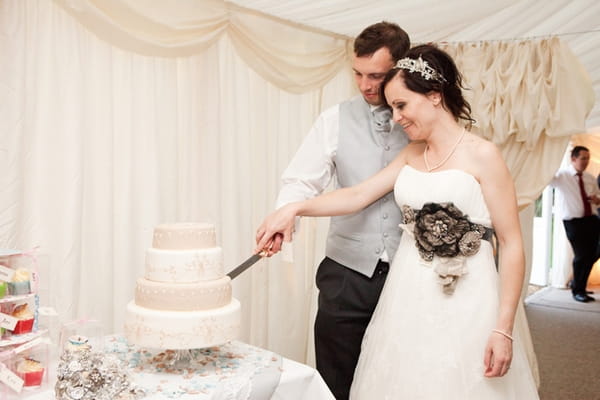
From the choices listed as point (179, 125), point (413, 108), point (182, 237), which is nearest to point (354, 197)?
point (413, 108)

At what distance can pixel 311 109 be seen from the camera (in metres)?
3.44

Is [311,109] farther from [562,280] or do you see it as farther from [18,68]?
[562,280]

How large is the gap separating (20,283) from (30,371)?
0.78 ft

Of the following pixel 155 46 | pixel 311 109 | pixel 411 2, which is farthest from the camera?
pixel 311 109

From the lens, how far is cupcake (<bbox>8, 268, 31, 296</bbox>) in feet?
5.28

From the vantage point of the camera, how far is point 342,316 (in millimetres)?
2291

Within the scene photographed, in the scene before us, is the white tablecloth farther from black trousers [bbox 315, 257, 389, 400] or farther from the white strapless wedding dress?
black trousers [bbox 315, 257, 389, 400]

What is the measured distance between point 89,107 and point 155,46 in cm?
36

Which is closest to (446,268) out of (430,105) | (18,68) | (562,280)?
(430,105)

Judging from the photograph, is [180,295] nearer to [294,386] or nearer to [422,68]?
[294,386]

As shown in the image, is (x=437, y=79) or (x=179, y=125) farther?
(x=179, y=125)

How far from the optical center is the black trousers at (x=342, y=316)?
7.31 ft

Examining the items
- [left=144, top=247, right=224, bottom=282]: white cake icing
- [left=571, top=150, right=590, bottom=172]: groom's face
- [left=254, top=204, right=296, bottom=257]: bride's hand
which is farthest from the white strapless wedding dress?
[left=571, top=150, right=590, bottom=172]: groom's face

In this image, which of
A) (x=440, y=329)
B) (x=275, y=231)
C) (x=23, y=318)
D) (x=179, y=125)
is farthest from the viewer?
(x=179, y=125)
